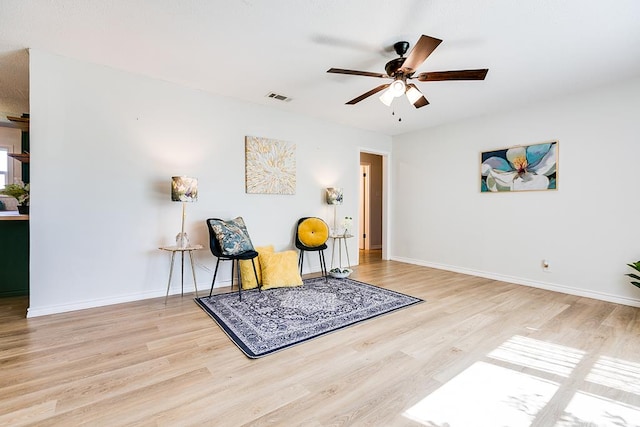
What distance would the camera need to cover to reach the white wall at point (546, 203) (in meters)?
3.35

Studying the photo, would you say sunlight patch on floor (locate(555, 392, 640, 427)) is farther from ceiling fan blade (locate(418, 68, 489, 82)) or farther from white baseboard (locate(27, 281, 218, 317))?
white baseboard (locate(27, 281, 218, 317))

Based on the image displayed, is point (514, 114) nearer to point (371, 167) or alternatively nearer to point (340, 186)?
point (340, 186)

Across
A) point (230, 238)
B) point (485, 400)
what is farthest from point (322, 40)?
point (485, 400)

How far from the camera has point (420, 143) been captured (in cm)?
544

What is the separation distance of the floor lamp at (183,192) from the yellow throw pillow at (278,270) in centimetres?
94

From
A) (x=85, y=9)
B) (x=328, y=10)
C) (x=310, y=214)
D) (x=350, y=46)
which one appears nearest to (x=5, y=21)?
(x=85, y=9)

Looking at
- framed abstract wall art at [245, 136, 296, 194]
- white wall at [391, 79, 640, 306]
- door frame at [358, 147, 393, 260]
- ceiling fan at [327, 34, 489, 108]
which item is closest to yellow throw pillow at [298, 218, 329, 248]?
framed abstract wall art at [245, 136, 296, 194]

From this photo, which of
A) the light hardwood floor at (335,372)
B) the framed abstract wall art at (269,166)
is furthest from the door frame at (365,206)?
the light hardwood floor at (335,372)

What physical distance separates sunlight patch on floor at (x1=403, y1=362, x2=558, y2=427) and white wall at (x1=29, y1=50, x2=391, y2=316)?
3.01 meters

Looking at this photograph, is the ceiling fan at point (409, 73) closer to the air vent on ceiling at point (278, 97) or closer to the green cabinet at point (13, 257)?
the air vent on ceiling at point (278, 97)

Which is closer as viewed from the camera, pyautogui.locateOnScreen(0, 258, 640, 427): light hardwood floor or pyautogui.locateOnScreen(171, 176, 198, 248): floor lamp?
pyautogui.locateOnScreen(0, 258, 640, 427): light hardwood floor

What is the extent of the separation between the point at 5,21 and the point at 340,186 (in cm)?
412

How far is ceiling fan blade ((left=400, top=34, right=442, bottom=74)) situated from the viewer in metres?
2.05

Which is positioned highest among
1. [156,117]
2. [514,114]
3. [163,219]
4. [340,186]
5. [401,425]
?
[514,114]
